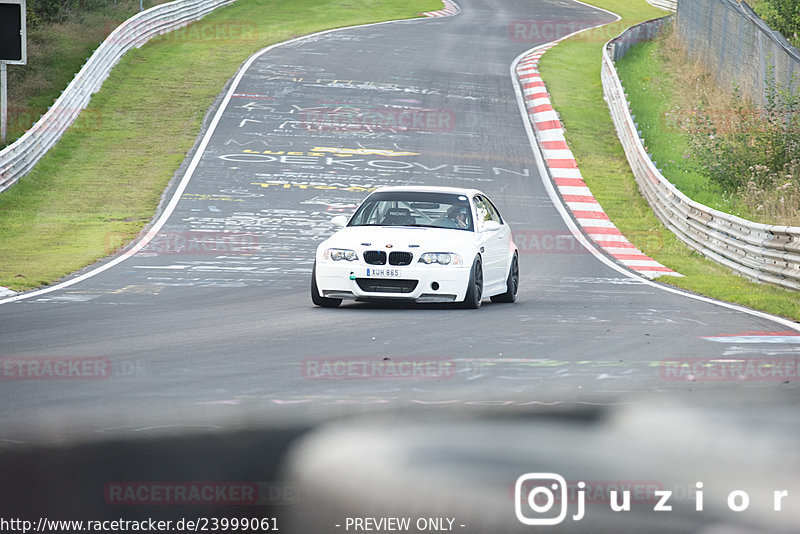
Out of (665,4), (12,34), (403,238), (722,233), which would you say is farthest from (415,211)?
(665,4)

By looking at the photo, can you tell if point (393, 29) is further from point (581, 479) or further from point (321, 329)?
point (581, 479)

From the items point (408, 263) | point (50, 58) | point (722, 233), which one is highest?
point (408, 263)

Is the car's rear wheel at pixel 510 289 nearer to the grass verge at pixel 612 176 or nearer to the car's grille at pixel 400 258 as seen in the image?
the car's grille at pixel 400 258

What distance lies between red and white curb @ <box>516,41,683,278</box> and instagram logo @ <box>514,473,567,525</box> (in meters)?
13.5

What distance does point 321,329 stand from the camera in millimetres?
10742

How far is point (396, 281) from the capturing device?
41.3ft

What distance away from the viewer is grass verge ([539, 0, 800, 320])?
52.3 ft

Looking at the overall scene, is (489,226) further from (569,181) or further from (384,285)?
(569,181)

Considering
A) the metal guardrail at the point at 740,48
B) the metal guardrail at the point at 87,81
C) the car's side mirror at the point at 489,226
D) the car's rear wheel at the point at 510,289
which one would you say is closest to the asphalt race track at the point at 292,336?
the car's rear wheel at the point at 510,289

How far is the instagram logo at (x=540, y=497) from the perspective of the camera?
4859 mm

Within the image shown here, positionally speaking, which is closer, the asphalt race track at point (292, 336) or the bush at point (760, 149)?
the asphalt race track at point (292, 336)

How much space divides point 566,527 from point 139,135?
29.0 m

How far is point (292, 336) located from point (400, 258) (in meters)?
2.75

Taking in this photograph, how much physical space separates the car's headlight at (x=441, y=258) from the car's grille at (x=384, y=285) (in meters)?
0.30
